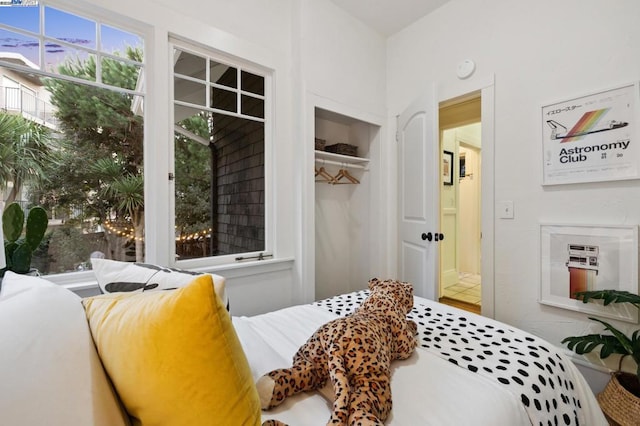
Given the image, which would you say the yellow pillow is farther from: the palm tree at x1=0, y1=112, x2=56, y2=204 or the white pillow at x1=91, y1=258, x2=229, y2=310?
the palm tree at x1=0, y1=112, x2=56, y2=204

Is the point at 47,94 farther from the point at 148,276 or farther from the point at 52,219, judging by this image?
the point at 148,276

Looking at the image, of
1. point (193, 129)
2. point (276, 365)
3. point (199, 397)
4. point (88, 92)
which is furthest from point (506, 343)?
point (88, 92)

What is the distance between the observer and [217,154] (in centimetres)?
205

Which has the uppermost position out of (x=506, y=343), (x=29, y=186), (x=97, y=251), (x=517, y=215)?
(x=29, y=186)

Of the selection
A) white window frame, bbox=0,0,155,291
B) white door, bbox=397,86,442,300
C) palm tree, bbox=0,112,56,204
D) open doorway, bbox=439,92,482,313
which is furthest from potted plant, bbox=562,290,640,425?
palm tree, bbox=0,112,56,204

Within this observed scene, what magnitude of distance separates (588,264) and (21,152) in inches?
127

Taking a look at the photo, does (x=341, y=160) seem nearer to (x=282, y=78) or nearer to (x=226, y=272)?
(x=282, y=78)

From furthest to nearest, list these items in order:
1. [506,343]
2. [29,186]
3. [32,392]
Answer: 1. [29,186]
2. [506,343]
3. [32,392]

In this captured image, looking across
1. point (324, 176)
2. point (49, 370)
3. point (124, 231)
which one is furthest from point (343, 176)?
point (49, 370)

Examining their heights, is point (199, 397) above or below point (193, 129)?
below

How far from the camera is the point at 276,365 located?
96 centimetres

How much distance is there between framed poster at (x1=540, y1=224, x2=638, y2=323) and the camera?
1604 millimetres

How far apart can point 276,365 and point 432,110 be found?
2.09 metres

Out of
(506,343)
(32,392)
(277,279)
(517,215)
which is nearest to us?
(32,392)
